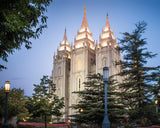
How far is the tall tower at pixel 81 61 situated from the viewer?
4803cm

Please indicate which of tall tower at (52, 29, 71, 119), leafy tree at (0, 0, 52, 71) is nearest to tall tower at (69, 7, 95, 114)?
tall tower at (52, 29, 71, 119)

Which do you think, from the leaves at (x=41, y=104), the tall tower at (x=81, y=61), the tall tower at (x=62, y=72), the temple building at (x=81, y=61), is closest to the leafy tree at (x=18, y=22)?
the leaves at (x=41, y=104)

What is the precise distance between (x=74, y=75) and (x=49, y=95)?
34.6 m

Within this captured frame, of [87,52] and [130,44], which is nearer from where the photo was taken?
[130,44]

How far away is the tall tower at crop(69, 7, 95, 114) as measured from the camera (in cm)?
4803

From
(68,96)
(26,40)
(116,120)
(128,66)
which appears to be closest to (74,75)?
(68,96)

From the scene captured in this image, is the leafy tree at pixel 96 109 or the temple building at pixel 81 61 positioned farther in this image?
the temple building at pixel 81 61

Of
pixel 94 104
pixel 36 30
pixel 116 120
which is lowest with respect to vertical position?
pixel 116 120

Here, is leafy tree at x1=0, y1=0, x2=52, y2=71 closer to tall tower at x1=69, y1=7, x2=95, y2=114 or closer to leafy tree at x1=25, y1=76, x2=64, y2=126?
leafy tree at x1=25, y1=76, x2=64, y2=126

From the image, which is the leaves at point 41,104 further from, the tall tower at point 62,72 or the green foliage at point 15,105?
the tall tower at point 62,72

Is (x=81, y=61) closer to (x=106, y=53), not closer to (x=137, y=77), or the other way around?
(x=106, y=53)

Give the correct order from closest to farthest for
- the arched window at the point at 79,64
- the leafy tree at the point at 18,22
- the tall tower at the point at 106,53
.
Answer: the leafy tree at the point at 18,22
the tall tower at the point at 106,53
the arched window at the point at 79,64

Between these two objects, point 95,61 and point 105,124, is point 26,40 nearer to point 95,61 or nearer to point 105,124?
point 105,124

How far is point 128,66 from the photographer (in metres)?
17.2
